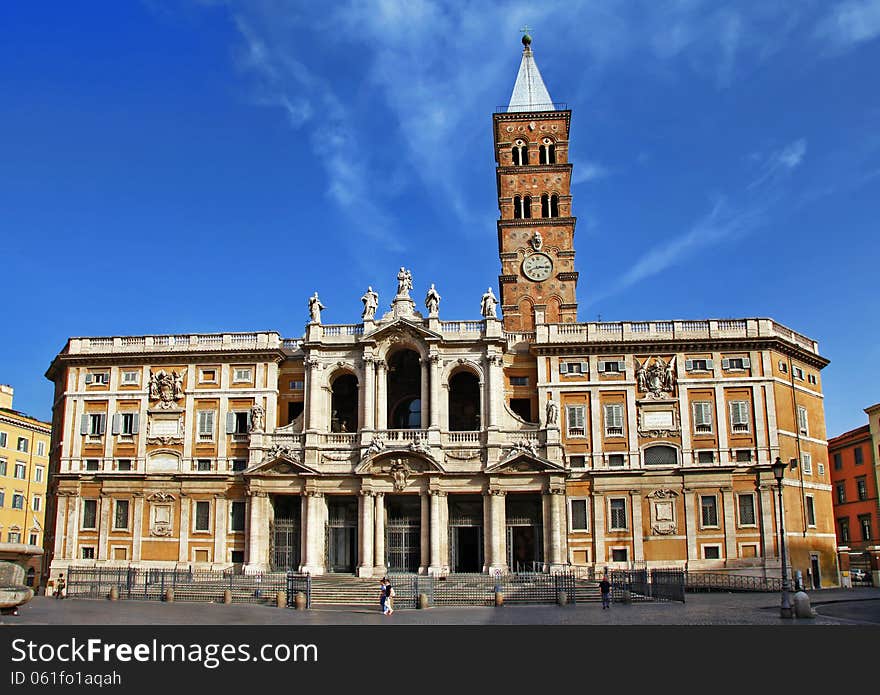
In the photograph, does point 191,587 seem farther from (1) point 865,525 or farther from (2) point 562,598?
(1) point 865,525

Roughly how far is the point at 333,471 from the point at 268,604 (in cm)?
1329

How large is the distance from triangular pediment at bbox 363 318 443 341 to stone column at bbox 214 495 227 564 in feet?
43.3

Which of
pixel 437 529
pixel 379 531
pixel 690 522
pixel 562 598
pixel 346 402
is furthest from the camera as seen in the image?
pixel 346 402

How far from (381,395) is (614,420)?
14168mm

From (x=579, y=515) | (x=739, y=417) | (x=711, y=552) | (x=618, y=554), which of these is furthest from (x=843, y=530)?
(x=579, y=515)

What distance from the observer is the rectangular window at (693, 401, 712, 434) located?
2157 inches

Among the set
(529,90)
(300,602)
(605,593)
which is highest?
(529,90)

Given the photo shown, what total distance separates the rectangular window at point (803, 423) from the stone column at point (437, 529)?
22.7 metres

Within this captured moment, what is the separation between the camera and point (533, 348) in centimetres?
5662

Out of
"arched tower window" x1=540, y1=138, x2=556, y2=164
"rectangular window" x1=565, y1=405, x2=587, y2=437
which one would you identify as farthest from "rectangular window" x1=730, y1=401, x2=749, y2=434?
"arched tower window" x1=540, y1=138, x2=556, y2=164

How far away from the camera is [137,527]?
182 ft

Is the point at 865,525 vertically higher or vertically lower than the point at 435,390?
lower
